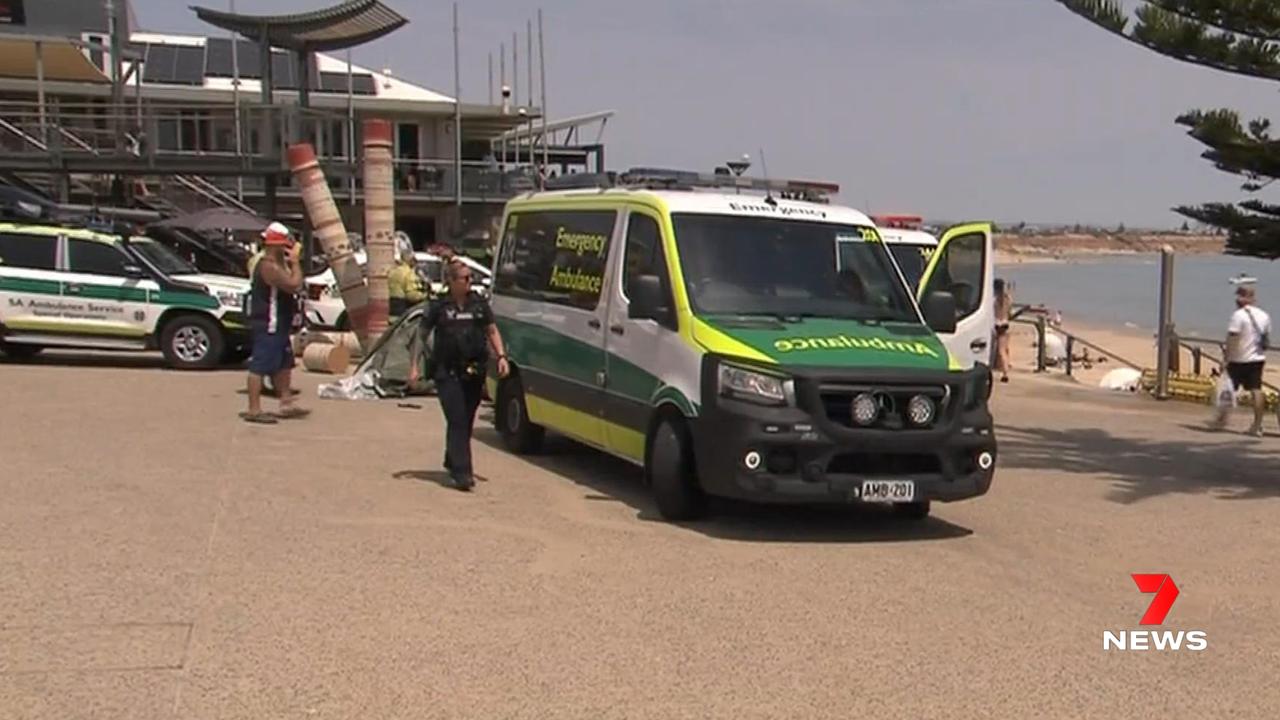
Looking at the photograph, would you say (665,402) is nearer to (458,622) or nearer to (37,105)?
(458,622)

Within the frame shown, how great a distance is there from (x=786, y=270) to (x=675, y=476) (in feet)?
5.60

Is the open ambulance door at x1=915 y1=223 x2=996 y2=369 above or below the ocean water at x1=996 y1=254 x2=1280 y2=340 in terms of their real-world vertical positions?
above

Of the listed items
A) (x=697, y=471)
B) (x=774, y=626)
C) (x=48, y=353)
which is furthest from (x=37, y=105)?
(x=774, y=626)

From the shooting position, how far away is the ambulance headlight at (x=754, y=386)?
8102 mm

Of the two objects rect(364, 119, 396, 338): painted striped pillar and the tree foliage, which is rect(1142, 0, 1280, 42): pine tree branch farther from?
rect(364, 119, 396, 338): painted striped pillar

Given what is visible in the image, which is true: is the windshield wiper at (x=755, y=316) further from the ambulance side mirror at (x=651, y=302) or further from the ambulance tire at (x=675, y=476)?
the ambulance tire at (x=675, y=476)

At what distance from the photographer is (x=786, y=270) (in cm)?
934

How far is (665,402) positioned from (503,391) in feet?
10.8

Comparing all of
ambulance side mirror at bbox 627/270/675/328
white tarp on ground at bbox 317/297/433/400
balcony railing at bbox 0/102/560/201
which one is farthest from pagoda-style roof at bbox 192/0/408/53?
ambulance side mirror at bbox 627/270/675/328

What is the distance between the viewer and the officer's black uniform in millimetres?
9602

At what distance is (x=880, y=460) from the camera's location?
8.26 meters

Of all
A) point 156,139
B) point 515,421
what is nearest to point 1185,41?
point 515,421

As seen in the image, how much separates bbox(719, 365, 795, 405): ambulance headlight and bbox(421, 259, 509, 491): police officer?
7.14 ft

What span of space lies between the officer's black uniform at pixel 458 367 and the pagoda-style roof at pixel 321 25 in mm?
15727
